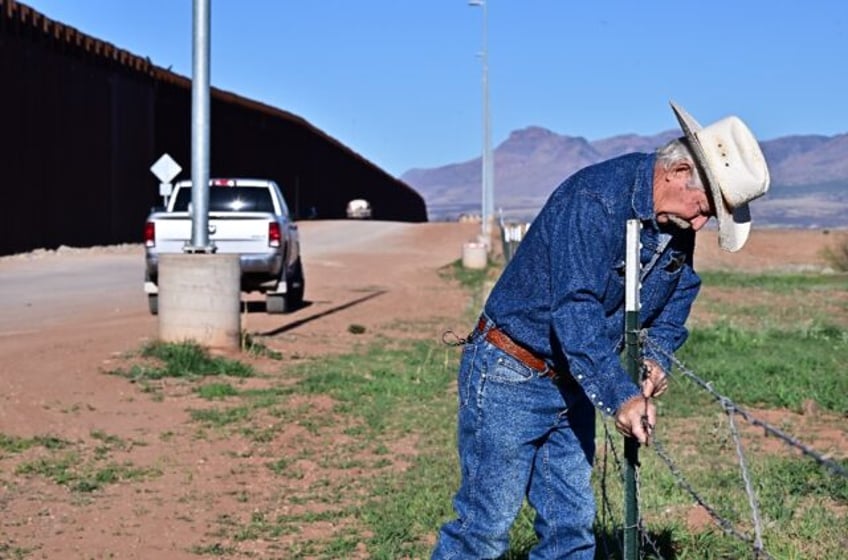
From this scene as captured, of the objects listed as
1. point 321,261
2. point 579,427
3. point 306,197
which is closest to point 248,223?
point 579,427

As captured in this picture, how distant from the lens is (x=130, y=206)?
45969mm

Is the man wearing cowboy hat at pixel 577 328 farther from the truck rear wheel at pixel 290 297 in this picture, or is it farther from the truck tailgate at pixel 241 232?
the truck rear wheel at pixel 290 297

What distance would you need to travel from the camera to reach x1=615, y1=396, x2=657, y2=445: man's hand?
4.27m

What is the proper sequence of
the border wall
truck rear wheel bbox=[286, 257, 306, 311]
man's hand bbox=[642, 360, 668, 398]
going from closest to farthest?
man's hand bbox=[642, 360, 668, 398] < truck rear wheel bbox=[286, 257, 306, 311] < the border wall

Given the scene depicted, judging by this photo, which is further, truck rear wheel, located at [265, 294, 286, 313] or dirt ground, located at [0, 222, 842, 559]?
truck rear wheel, located at [265, 294, 286, 313]

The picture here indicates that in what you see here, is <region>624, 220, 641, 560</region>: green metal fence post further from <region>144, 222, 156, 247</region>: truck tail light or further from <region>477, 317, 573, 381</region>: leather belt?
<region>144, 222, 156, 247</region>: truck tail light

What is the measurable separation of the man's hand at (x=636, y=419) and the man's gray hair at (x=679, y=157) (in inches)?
25.6

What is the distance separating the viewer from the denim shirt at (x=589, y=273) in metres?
4.39

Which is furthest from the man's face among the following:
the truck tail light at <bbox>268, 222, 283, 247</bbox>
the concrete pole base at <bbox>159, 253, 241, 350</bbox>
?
the truck tail light at <bbox>268, 222, 283, 247</bbox>

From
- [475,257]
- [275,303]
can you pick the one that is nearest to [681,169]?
[275,303]

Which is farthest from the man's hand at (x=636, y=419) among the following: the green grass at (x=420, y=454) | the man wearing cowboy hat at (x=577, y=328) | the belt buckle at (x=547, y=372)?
the green grass at (x=420, y=454)

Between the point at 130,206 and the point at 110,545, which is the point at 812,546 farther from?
the point at 130,206

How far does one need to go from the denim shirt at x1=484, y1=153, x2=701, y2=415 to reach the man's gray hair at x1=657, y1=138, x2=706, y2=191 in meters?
0.04

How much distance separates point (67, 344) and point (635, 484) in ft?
34.7
